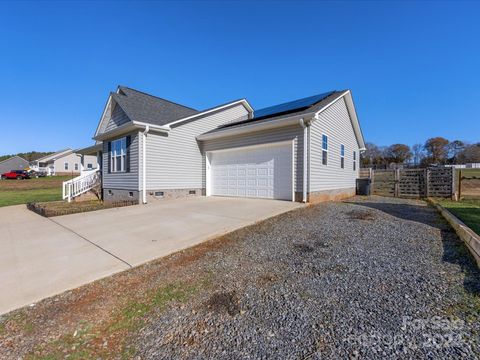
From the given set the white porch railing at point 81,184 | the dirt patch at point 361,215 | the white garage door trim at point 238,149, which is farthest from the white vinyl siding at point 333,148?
the white porch railing at point 81,184

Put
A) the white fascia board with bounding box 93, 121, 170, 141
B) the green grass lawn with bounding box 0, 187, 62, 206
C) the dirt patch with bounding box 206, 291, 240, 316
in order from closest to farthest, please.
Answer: the dirt patch with bounding box 206, 291, 240, 316 → the white fascia board with bounding box 93, 121, 170, 141 → the green grass lawn with bounding box 0, 187, 62, 206

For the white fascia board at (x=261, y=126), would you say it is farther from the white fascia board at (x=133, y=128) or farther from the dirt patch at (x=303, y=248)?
the dirt patch at (x=303, y=248)

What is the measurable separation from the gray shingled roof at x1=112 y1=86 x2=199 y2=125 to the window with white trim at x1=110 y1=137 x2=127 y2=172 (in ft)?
4.99

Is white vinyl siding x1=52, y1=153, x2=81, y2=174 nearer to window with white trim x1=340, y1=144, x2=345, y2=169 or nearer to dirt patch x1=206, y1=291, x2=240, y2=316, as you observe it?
window with white trim x1=340, y1=144, x2=345, y2=169

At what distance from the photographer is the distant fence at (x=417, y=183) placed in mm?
11531

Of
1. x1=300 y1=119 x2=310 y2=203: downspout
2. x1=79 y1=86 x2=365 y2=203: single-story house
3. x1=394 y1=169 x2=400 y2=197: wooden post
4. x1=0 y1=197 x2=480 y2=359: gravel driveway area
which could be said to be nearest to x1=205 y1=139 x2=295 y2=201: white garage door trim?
x1=79 y1=86 x2=365 y2=203: single-story house

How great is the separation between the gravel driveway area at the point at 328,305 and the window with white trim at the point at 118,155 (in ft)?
31.4

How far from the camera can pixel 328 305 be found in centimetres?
239

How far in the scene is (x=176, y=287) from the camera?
288 centimetres

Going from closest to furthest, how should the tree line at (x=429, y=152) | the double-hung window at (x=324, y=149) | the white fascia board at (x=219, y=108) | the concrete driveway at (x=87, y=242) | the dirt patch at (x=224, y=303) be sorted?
the dirt patch at (x=224, y=303) → the concrete driveway at (x=87, y=242) → the double-hung window at (x=324, y=149) → the white fascia board at (x=219, y=108) → the tree line at (x=429, y=152)

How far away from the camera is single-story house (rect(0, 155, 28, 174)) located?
182 feet

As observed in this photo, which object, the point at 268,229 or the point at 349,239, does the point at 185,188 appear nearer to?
the point at 268,229

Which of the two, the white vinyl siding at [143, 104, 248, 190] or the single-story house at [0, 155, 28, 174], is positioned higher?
the single-story house at [0, 155, 28, 174]

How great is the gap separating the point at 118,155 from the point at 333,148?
11.2 meters
